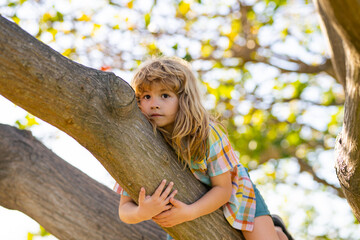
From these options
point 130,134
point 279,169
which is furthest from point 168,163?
point 279,169

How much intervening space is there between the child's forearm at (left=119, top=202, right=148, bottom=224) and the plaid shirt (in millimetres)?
85

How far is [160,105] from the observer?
2.46 metres

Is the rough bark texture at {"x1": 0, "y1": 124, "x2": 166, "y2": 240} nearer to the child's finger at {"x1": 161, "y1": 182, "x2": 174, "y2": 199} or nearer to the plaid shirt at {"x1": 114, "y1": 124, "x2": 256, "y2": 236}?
the plaid shirt at {"x1": 114, "y1": 124, "x2": 256, "y2": 236}

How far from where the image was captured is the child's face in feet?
8.01

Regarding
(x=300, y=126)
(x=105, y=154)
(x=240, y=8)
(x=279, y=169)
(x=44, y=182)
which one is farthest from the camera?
(x=279, y=169)

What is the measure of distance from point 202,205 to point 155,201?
0.28 m

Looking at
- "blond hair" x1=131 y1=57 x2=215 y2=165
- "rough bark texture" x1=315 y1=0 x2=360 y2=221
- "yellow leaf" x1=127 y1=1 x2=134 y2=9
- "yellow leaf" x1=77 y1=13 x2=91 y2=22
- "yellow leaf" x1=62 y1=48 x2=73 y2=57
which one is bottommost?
"rough bark texture" x1=315 y1=0 x2=360 y2=221

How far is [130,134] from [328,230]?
6.79m

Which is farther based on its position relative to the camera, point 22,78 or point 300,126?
point 300,126

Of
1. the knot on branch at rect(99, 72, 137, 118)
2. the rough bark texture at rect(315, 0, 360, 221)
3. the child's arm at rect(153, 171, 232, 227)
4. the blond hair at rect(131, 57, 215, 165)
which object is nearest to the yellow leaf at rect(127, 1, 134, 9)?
the blond hair at rect(131, 57, 215, 165)

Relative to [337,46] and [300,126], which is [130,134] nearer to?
[337,46]

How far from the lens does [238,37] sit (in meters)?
6.12

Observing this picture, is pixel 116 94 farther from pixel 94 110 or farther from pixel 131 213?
pixel 131 213

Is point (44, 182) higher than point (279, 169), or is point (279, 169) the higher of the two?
point (44, 182)
